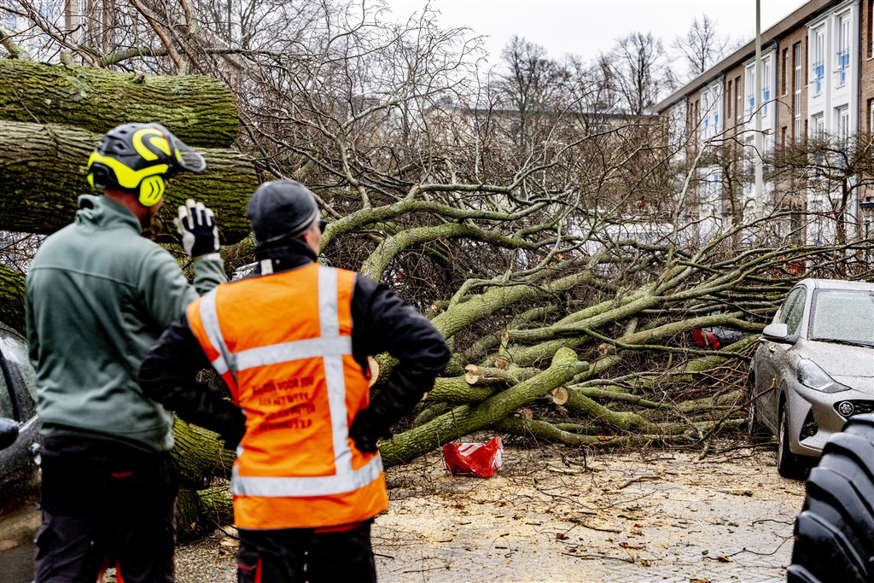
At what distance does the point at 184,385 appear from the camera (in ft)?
10.6

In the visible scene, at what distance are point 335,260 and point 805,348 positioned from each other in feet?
16.8

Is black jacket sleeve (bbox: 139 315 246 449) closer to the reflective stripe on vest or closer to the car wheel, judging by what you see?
the reflective stripe on vest

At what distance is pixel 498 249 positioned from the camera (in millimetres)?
12438

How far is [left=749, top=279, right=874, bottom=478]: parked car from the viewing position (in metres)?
8.09

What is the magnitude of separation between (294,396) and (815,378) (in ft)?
20.9

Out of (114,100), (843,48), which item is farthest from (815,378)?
(843,48)

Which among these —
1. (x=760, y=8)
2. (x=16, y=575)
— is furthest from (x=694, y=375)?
(x=760, y=8)

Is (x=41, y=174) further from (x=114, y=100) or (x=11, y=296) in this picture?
(x=114, y=100)

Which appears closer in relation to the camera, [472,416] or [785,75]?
[472,416]

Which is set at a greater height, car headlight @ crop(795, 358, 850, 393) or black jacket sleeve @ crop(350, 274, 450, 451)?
black jacket sleeve @ crop(350, 274, 450, 451)

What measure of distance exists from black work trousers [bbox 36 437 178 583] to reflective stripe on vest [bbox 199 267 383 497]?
0.51 meters

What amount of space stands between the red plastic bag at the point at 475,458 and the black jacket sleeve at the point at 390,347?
18.8ft

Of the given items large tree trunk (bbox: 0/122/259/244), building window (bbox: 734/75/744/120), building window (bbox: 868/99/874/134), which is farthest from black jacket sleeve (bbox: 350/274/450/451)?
building window (bbox: 734/75/744/120)

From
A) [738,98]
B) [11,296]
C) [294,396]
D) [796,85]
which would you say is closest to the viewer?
[294,396]
